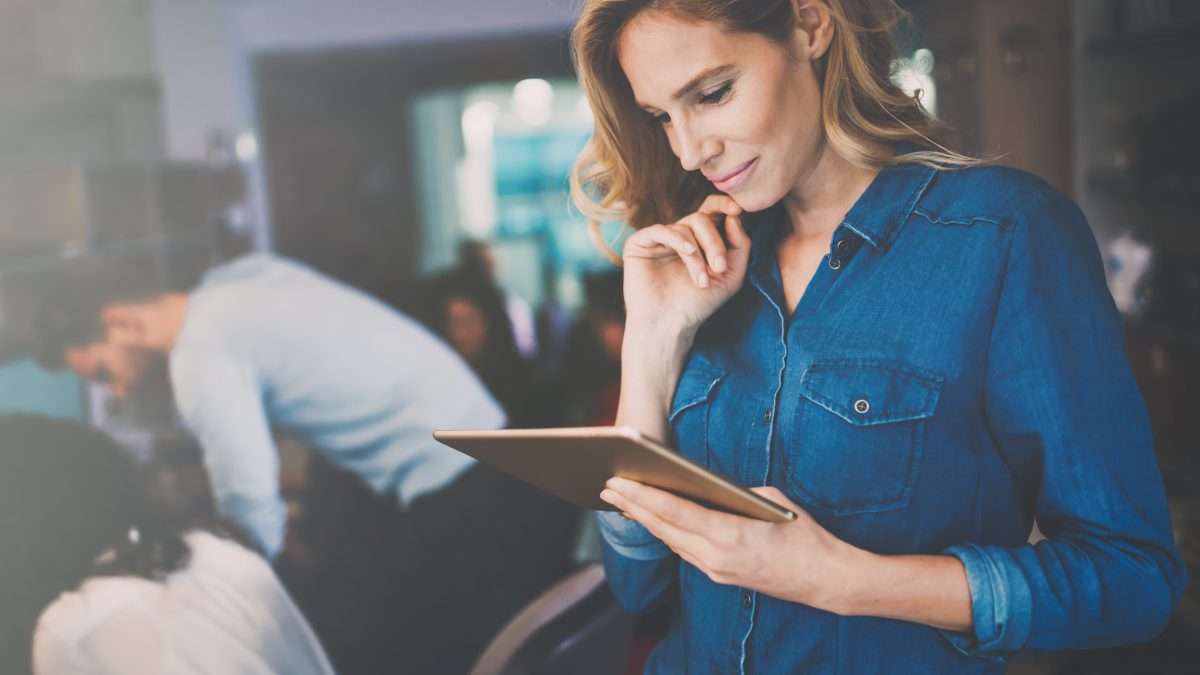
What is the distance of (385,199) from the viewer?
2.14 metres

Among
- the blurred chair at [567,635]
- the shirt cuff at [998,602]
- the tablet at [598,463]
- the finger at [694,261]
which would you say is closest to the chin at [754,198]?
the finger at [694,261]

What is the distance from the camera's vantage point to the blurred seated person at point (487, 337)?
2.19 m

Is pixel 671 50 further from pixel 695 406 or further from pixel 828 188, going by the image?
pixel 695 406

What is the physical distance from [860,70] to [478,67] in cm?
110

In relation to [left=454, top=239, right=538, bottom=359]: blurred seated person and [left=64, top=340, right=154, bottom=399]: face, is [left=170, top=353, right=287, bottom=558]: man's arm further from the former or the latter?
[left=454, top=239, right=538, bottom=359]: blurred seated person

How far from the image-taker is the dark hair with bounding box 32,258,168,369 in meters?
1.67

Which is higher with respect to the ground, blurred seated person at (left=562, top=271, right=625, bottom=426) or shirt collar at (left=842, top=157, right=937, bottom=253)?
shirt collar at (left=842, top=157, right=937, bottom=253)

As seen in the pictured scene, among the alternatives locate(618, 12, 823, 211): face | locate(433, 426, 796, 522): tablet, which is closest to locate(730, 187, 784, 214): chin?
locate(618, 12, 823, 211): face

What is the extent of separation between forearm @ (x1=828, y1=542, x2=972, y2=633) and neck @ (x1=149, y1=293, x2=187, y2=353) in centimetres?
131

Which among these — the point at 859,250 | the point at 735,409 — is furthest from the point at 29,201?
the point at 859,250

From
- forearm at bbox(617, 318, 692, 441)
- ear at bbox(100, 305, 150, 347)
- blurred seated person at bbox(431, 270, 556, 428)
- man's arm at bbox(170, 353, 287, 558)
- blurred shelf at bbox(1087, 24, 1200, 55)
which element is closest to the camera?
forearm at bbox(617, 318, 692, 441)

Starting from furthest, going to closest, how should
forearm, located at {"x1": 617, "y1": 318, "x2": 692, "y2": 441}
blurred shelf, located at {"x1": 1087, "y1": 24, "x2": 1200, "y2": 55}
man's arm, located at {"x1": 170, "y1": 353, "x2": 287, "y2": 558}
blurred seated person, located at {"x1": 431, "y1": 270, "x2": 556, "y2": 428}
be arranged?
blurred shelf, located at {"x1": 1087, "y1": 24, "x2": 1200, "y2": 55} → blurred seated person, located at {"x1": 431, "y1": 270, "x2": 556, "y2": 428} → man's arm, located at {"x1": 170, "y1": 353, "x2": 287, "y2": 558} → forearm, located at {"x1": 617, "y1": 318, "x2": 692, "y2": 441}

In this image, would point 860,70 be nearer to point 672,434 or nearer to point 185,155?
point 672,434

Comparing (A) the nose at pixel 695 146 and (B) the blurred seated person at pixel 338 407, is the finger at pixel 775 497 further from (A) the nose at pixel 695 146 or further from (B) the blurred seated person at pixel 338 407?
(B) the blurred seated person at pixel 338 407
